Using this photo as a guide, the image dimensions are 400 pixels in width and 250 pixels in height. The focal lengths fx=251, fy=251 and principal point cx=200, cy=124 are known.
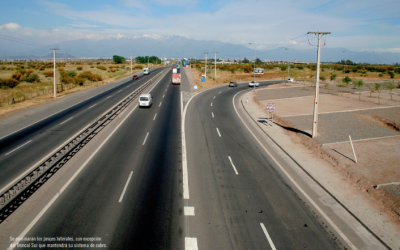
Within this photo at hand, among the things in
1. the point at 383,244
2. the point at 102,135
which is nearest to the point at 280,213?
the point at 383,244

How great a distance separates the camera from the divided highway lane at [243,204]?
30.0ft

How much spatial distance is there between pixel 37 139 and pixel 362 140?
26.5m

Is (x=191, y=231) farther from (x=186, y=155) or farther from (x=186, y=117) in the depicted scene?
(x=186, y=117)

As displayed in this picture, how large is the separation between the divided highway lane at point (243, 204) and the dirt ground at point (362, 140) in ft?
13.1

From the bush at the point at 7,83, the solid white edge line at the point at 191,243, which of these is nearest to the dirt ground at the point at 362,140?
the solid white edge line at the point at 191,243

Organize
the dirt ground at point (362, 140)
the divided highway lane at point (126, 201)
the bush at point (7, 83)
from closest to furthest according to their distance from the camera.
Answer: the divided highway lane at point (126, 201)
the dirt ground at point (362, 140)
the bush at point (7, 83)

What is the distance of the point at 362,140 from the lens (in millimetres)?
20891

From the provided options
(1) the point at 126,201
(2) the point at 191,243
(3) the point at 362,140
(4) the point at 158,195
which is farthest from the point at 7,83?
(3) the point at 362,140

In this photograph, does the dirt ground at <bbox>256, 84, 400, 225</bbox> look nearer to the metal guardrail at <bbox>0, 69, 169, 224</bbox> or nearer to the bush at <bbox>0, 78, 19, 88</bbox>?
the metal guardrail at <bbox>0, 69, 169, 224</bbox>

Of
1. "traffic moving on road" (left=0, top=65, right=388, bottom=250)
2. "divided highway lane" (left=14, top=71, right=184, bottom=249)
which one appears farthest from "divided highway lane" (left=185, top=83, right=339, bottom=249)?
"divided highway lane" (left=14, top=71, right=184, bottom=249)

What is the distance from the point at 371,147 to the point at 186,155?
560 inches

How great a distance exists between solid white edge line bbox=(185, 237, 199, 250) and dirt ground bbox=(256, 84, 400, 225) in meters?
8.41

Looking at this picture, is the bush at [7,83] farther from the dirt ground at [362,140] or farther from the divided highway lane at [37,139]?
the dirt ground at [362,140]

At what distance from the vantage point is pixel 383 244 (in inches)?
359
